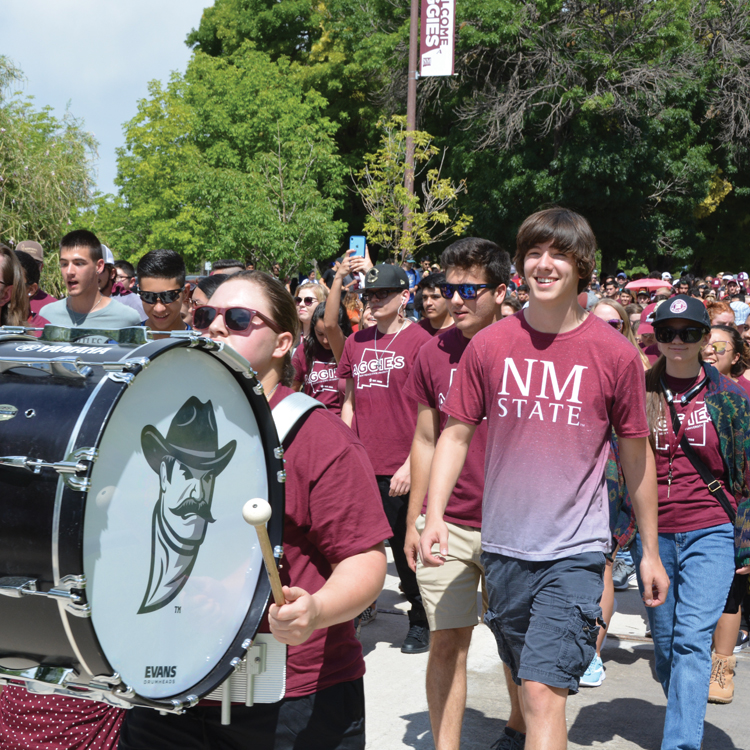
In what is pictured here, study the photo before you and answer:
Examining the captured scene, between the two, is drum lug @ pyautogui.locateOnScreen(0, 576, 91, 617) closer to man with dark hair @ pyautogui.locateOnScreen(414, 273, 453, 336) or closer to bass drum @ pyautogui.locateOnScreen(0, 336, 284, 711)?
bass drum @ pyautogui.locateOnScreen(0, 336, 284, 711)

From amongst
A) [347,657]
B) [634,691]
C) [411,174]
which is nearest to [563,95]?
[411,174]

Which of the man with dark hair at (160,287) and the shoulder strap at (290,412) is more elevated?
the man with dark hair at (160,287)

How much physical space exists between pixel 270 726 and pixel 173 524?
0.60 metres

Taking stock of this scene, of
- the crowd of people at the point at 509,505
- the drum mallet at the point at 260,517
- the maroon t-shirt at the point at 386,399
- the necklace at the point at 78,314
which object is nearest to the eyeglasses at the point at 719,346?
the crowd of people at the point at 509,505

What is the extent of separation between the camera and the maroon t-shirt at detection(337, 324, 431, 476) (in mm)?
5758

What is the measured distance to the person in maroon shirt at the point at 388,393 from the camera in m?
5.75

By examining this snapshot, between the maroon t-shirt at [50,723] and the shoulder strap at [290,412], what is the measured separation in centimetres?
137

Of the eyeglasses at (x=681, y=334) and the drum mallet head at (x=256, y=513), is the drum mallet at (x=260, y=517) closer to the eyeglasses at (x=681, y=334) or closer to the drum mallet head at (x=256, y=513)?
the drum mallet head at (x=256, y=513)

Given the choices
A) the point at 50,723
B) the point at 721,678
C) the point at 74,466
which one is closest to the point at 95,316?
the point at 50,723

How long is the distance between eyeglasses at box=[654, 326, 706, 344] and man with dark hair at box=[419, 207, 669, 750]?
89 centimetres

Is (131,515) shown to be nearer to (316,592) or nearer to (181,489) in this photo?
(181,489)

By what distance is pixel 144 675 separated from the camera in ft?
6.68

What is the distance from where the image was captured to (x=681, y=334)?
4102mm

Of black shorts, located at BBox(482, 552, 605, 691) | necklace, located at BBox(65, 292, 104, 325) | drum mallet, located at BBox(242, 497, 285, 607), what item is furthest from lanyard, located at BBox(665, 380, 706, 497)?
necklace, located at BBox(65, 292, 104, 325)
